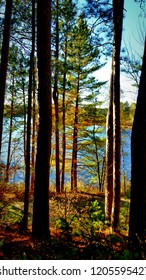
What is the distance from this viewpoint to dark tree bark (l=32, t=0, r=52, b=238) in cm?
574

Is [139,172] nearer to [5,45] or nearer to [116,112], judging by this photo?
[116,112]

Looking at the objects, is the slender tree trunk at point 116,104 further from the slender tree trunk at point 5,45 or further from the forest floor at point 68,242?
the slender tree trunk at point 5,45

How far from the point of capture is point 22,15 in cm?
852

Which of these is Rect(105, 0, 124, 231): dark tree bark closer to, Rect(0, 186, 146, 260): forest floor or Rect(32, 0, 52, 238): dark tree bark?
Rect(0, 186, 146, 260): forest floor

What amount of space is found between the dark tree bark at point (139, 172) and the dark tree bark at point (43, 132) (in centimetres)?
210

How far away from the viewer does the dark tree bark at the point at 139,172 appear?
452cm

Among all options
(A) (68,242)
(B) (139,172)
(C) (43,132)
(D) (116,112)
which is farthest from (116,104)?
(A) (68,242)

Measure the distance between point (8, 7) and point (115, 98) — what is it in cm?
439

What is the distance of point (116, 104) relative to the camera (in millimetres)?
7082

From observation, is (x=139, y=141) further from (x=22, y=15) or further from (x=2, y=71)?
(x=22, y=15)

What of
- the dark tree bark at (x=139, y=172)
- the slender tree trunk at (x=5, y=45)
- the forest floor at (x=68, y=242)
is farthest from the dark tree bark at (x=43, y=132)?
the slender tree trunk at (x=5, y=45)

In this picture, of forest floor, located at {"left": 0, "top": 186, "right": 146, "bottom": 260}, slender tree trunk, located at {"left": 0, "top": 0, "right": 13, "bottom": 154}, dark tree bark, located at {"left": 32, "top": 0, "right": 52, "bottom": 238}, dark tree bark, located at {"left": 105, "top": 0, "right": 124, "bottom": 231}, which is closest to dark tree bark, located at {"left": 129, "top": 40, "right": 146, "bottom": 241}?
forest floor, located at {"left": 0, "top": 186, "right": 146, "bottom": 260}

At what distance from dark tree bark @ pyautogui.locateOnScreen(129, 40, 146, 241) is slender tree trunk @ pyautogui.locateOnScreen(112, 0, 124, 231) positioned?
2.36 m
